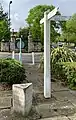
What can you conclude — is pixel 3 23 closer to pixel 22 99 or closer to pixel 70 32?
pixel 70 32

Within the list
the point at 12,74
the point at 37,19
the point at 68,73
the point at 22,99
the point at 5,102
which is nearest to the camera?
the point at 22,99

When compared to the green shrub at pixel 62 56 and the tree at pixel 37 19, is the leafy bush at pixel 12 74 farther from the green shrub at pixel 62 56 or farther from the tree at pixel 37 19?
the tree at pixel 37 19

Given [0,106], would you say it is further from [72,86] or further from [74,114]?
[72,86]

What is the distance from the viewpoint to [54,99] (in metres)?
5.48

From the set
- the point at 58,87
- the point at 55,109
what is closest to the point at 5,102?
the point at 55,109

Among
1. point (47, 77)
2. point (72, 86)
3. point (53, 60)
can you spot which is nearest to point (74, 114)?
point (47, 77)

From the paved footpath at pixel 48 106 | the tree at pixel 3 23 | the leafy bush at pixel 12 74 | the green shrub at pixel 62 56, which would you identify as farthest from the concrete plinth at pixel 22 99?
the tree at pixel 3 23

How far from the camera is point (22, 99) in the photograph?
14.3 feet

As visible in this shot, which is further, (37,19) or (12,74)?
(37,19)

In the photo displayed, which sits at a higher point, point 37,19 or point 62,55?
point 37,19

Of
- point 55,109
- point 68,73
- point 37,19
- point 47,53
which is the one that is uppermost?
point 37,19

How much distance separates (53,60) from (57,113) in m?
5.03

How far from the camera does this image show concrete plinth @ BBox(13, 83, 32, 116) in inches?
170

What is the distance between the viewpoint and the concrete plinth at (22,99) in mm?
4328
